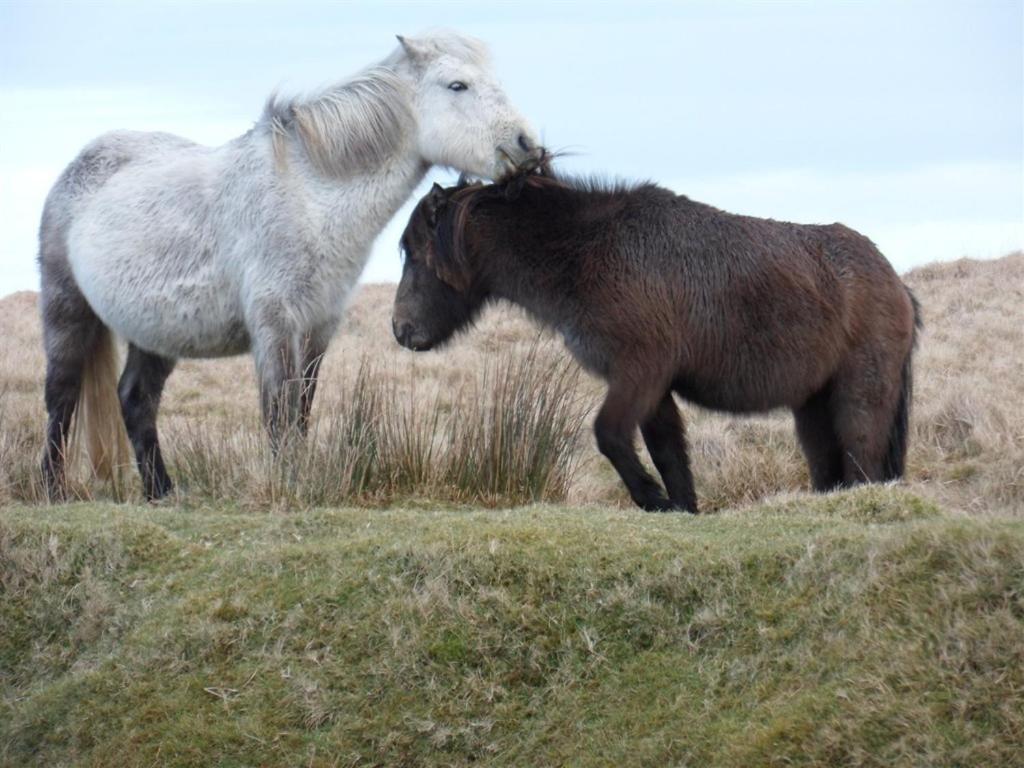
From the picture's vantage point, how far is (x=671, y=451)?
7.36 meters

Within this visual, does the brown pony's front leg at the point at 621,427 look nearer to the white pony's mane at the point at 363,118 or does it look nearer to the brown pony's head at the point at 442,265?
the brown pony's head at the point at 442,265

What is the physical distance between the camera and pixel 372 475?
7.59 m

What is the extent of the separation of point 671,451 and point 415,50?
2.86 meters

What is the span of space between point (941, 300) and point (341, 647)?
1484 cm

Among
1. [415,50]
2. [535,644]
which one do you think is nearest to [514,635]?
[535,644]

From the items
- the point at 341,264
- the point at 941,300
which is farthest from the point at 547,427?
the point at 941,300

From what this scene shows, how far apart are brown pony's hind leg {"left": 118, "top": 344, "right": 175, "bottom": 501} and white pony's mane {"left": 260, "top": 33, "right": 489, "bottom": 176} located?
77.8 inches

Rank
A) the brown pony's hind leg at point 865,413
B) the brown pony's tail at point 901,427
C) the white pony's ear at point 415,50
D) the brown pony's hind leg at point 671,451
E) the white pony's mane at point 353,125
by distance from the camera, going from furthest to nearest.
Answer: the white pony's ear at point 415,50 < the white pony's mane at point 353,125 < the brown pony's tail at point 901,427 < the brown pony's hind leg at point 671,451 < the brown pony's hind leg at point 865,413

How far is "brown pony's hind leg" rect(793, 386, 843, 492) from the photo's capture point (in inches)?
297

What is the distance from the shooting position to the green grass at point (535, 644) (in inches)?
176

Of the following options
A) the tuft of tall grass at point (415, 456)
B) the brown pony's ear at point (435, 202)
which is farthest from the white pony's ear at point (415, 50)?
the tuft of tall grass at point (415, 456)

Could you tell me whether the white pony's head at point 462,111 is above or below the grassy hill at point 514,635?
above

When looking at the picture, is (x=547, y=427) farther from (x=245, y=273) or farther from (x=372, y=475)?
(x=245, y=273)

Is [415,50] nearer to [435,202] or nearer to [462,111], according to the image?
[462,111]
